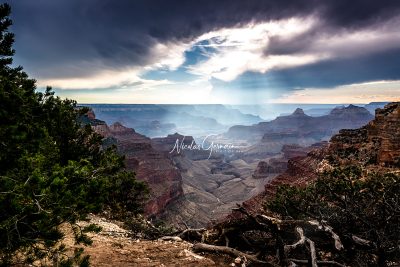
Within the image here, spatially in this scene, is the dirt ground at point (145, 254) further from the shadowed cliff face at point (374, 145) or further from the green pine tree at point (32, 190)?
the shadowed cliff face at point (374, 145)

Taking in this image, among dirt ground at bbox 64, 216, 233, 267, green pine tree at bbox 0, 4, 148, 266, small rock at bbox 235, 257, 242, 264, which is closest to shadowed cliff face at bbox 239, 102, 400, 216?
dirt ground at bbox 64, 216, 233, 267

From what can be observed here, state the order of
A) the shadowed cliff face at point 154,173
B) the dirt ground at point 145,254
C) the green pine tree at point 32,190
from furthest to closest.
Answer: the shadowed cliff face at point 154,173
the dirt ground at point 145,254
the green pine tree at point 32,190

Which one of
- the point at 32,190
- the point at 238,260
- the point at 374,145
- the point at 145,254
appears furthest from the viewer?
the point at 374,145

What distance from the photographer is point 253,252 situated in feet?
28.1

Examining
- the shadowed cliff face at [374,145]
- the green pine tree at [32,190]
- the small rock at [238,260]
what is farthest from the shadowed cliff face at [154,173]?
the small rock at [238,260]

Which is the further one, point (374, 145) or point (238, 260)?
point (374, 145)

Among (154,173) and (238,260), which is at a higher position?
(238,260)

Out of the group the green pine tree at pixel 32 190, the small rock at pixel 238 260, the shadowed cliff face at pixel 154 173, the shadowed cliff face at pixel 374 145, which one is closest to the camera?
the green pine tree at pixel 32 190

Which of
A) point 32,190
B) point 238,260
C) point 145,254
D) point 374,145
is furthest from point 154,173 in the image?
point 32,190

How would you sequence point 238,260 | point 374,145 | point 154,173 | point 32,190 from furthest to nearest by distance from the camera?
point 154,173 → point 374,145 → point 238,260 → point 32,190

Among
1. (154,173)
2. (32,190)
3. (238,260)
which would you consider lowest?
(154,173)

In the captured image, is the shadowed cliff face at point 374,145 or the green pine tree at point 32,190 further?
the shadowed cliff face at point 374,145

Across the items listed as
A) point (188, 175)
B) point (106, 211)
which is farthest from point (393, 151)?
point (188, 175)

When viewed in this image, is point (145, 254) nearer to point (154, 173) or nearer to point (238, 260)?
point (238, 260)
